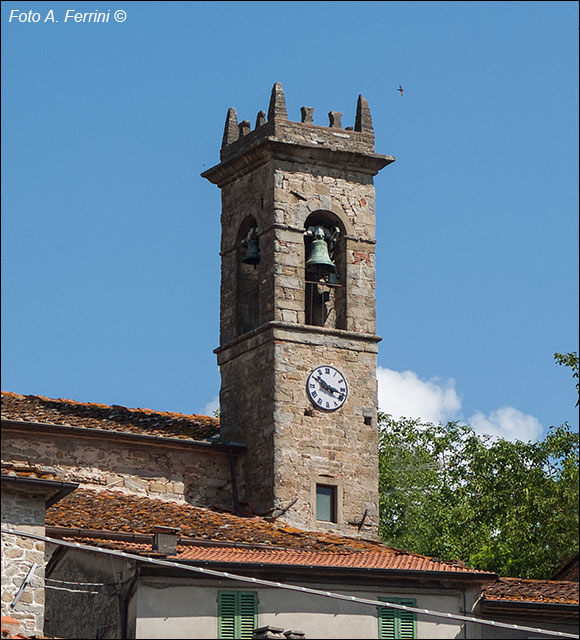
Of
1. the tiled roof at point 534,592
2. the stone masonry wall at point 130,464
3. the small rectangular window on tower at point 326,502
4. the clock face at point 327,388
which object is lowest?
the tiled roof at point 534,592

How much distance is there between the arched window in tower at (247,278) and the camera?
3475 cm

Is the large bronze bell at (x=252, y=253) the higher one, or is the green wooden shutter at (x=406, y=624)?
the large bronze bell at (x=252, y=253)

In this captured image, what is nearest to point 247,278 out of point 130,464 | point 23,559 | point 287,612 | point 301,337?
point 301,337

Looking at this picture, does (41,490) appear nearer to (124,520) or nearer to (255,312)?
(124,520)

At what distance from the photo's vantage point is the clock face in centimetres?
3334

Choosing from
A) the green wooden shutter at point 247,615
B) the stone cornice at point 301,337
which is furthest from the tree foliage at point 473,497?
the green wooden shutter at point 247,615

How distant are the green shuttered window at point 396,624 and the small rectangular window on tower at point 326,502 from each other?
638cm

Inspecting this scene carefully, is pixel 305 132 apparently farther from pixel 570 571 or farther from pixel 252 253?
pixel 570 571

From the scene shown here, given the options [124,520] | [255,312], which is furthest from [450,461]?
[124,520]

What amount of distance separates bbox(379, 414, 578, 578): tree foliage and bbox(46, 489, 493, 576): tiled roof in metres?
7.21

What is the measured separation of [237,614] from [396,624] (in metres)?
2.46

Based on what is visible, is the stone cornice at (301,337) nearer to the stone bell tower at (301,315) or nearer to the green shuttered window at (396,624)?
the stone bell tower at (301,315)

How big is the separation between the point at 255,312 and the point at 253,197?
2232 millimetres

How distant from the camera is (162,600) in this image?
984 inches
